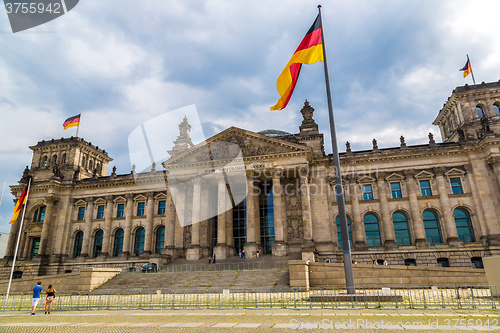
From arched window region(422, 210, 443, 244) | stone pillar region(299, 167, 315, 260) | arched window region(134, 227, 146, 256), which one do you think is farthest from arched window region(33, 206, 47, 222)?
arched window region(422, 210, 443, 244)

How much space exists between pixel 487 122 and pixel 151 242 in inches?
1809

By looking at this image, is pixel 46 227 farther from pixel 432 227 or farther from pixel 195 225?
pixel 432 227

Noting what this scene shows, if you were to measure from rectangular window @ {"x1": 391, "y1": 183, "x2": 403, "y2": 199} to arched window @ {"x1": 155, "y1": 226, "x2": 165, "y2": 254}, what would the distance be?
31.7 m

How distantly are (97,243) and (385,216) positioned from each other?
41094mm

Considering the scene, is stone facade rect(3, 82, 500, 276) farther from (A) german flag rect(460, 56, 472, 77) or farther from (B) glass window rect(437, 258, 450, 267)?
(A) german flag rect(460, 56, 472, 77)

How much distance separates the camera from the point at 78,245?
50.8 m

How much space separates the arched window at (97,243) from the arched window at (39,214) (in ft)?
30.2

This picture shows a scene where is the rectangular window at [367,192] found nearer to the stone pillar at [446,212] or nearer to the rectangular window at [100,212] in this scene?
the stone pillar at [446,212]

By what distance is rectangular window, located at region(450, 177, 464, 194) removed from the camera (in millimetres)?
39594

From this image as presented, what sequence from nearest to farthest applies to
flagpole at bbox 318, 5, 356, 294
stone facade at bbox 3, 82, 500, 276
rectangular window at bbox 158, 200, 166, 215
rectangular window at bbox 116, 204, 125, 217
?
flagpole at bbox 318, 5, 356, 294 < stone facade at bbox 3, 82, 500, 276 < rectangular window at bbox 158, 200, 166, 215 < rectangular window at bbox 116, 204, 125, 217

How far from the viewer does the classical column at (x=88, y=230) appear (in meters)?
49.1

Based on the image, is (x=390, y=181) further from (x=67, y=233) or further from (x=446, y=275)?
(x=67, y=233)

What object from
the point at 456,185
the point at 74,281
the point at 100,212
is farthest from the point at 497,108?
the point at 100,212

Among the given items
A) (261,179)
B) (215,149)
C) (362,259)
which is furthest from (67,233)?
(362,259)
